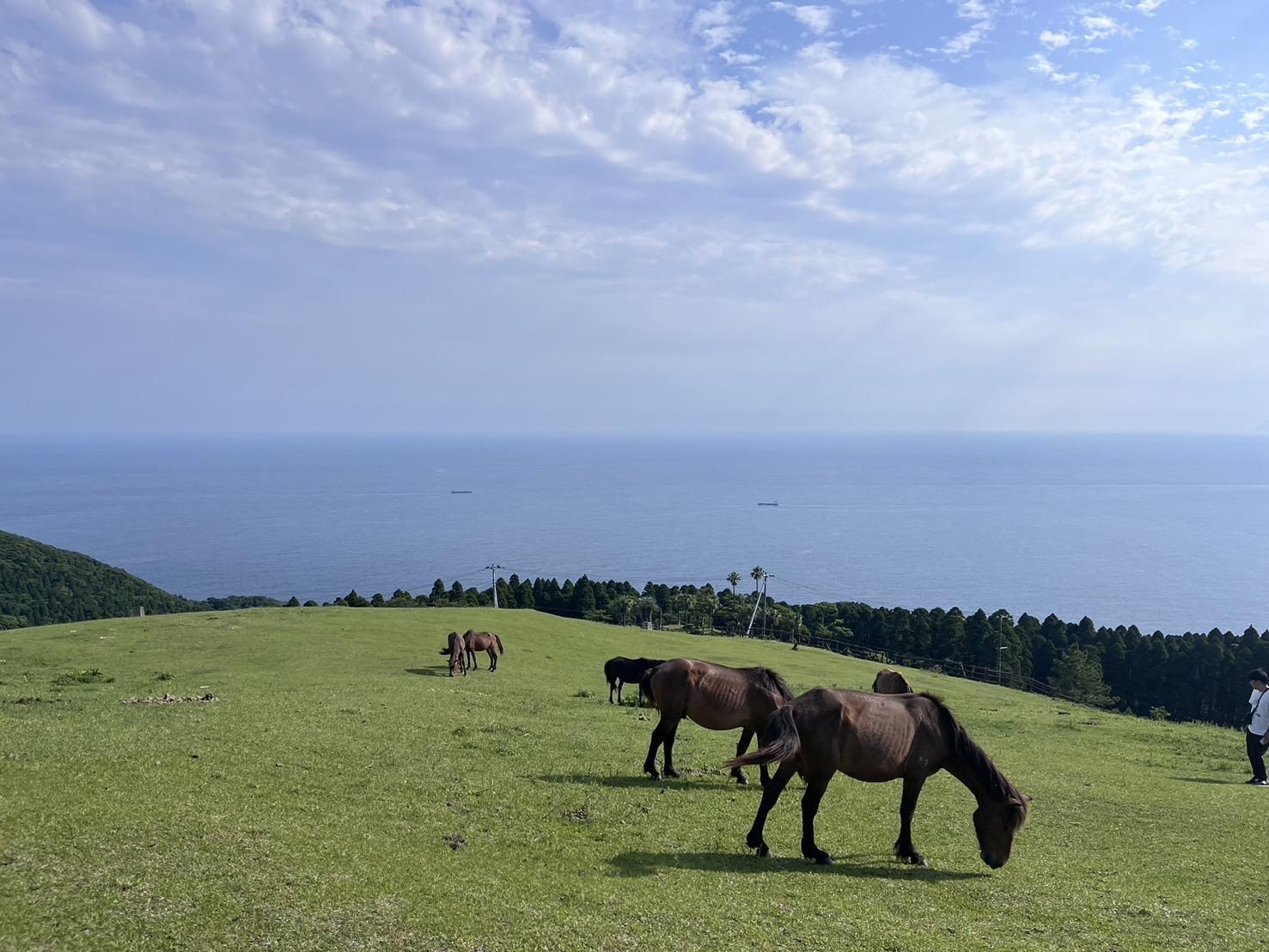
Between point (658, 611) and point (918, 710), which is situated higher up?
point (918, 710)

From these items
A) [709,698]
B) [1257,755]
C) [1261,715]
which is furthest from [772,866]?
[1257,755]

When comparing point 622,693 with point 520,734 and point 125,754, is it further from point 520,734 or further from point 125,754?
point 125,754

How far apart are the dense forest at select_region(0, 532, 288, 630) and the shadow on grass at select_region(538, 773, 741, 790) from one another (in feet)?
172

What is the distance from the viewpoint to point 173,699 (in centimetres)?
1664

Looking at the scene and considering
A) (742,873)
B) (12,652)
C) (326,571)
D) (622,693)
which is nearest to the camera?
(742,873)

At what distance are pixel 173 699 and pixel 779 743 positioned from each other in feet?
43.6

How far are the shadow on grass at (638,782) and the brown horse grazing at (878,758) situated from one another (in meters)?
2.53

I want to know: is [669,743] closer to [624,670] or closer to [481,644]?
[624,670]

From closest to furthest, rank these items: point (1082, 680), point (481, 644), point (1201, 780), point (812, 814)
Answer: point (812, 814) < point (1201, 780) < point (481, 644) < point (1082, 680)

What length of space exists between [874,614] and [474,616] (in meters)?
40.8

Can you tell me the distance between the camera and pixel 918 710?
9.95 metres

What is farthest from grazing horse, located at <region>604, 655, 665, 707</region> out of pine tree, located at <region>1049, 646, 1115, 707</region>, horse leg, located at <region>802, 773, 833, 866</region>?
pine tree, located at <region>1049, 646, 1115, 707</region>

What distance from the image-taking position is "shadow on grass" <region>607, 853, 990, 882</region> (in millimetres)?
8742

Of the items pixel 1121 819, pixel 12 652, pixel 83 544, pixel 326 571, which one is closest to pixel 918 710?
pixel 1121 819
